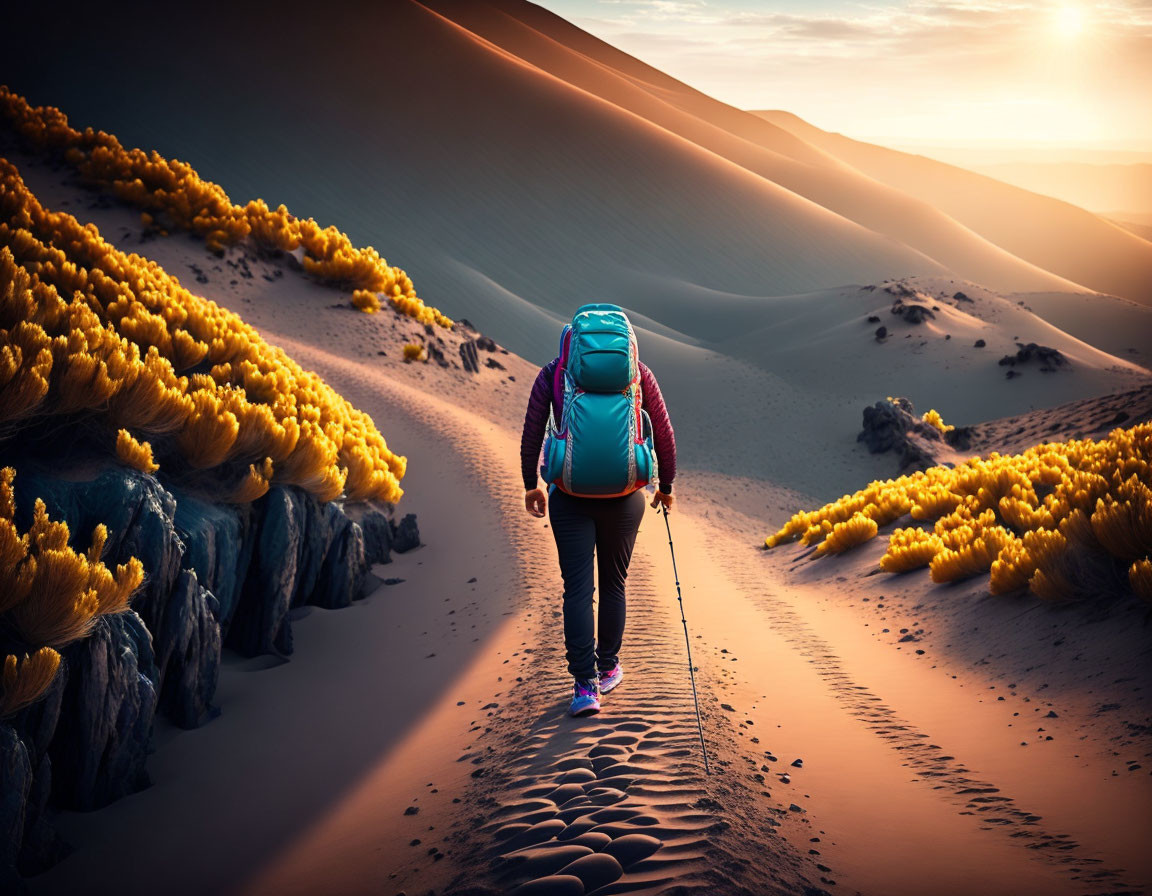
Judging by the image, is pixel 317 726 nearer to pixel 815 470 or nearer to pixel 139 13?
pixel 815 470

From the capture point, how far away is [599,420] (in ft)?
11.6

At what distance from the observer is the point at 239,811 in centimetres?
407

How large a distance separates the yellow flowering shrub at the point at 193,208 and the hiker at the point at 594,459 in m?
14.4

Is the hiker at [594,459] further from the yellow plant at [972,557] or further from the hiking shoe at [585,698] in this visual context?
the yellow plant at [972,557]

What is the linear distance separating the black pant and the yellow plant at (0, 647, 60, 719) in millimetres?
2381

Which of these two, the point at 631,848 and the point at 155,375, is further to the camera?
the point at 155,375

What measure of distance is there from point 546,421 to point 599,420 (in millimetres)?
459

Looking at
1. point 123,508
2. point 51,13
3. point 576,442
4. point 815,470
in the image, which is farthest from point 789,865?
point 51,13

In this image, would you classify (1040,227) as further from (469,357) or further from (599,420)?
(599,420)

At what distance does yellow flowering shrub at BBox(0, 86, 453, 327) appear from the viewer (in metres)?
16.6

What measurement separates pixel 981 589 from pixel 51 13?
5009cm

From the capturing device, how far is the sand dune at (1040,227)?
235 feet

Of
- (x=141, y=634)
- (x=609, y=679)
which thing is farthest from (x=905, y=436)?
(x=141, y=634)

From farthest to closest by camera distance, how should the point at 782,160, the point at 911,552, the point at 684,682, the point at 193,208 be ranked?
the point at 782,160 < the point at 193,208 < the point at 911,552 < the point at 684,682
